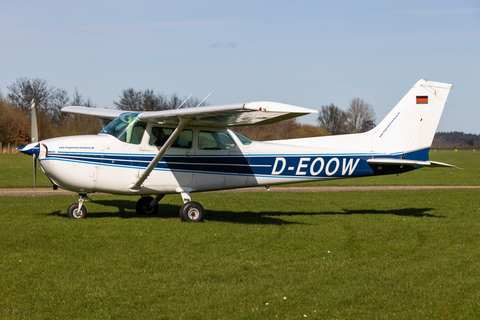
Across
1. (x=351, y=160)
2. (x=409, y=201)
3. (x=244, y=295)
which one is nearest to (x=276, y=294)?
(x=244, y=295)

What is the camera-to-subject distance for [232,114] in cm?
946

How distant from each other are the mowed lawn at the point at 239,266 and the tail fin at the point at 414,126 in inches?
72.4

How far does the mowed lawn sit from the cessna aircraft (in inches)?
36.4

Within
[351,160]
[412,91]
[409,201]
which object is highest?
[412,91]

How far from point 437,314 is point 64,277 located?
15.0ft

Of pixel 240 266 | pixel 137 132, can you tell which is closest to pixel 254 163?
pixel 137 132

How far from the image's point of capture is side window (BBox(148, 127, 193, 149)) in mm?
10914

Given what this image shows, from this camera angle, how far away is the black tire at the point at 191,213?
424 inches

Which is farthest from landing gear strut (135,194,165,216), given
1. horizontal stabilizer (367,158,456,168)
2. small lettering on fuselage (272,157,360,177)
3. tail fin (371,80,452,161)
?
tail fin (371,80,452,161)

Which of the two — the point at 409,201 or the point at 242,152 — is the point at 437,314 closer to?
the point at 242,152

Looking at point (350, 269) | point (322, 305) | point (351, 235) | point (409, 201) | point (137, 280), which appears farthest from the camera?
point (409, 201)

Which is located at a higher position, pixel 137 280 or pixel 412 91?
pixel 412 91

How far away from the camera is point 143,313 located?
483 cm

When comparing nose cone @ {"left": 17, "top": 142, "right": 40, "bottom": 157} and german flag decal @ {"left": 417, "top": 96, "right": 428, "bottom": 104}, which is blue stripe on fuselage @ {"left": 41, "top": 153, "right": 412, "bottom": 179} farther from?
german flag decal @ {"left": 417, "top": 96, "right": 428, "bottom": 104}
